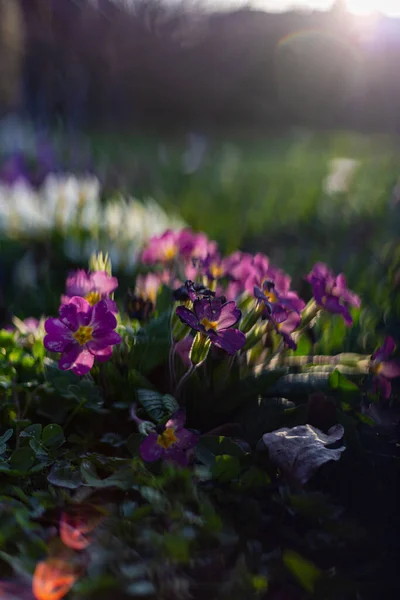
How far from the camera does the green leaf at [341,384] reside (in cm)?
146

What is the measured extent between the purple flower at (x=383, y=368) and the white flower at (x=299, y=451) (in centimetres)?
23

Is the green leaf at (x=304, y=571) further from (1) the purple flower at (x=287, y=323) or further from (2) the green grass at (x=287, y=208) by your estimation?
(2) the green grass at (x=287, y=208)

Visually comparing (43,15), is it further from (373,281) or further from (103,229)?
(373,281)

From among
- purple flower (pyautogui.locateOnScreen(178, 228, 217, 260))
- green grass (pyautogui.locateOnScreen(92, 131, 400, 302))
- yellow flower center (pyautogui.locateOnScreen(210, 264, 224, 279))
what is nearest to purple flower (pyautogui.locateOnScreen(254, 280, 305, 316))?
yellow flower center (pyautogui.locateOnScreen(210, 264, 224, 279))

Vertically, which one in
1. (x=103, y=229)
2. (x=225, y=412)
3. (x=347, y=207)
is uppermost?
(x=225, y=412)

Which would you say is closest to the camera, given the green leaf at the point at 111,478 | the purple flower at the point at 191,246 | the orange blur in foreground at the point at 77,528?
the orange blur in foreground at the point at 77,528

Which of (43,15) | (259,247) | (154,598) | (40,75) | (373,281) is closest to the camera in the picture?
(154,598)

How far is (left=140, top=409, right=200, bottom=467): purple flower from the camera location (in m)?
1.24

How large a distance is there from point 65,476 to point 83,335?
0.87 ft

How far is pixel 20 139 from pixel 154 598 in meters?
4.45

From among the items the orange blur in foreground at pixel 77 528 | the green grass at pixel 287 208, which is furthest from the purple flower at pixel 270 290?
the green grass at pixel 287 208

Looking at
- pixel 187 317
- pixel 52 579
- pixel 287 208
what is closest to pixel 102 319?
pixel 187 317

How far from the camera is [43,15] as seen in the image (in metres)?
5.51

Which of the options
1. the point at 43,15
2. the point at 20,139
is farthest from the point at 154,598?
the point at 43,15
